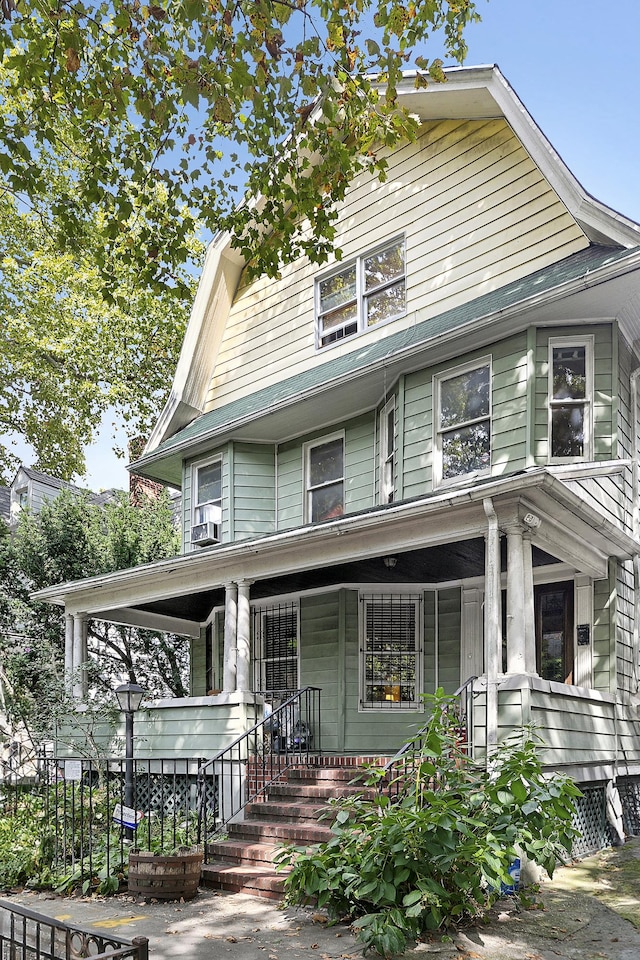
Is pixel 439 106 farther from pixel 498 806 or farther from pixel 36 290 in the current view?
pixel 36 290

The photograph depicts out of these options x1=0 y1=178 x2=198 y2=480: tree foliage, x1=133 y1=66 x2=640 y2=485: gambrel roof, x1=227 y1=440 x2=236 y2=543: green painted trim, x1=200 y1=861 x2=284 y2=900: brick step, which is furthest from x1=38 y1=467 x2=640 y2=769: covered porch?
x1=0 y1=178 x2=198 y2=480: tree foliage

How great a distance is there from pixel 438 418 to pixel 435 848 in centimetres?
644

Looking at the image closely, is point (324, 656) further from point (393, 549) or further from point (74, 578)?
point (74, 578)

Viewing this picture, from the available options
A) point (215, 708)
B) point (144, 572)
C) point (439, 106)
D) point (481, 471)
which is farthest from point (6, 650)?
point (439, 106)

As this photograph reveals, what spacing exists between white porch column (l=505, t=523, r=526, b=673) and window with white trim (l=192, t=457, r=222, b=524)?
266 inches

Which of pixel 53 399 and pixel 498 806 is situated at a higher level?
pixel 53 399

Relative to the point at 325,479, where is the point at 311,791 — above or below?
below

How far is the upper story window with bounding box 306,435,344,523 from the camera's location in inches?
535

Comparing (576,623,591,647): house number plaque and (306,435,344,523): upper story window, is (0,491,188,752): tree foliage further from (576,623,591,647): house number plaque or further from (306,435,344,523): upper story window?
(576,623,591,647): house number plaque

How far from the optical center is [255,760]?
10.1 meters

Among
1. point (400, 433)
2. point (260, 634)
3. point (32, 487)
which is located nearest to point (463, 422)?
point (400, 433)

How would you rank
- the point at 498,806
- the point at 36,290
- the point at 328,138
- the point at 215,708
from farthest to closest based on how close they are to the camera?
the point at 36,290
the point at 215,708
the point at 328,138
the point at 498,806

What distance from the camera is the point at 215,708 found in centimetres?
1152

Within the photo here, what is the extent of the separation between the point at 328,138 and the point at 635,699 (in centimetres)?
801
